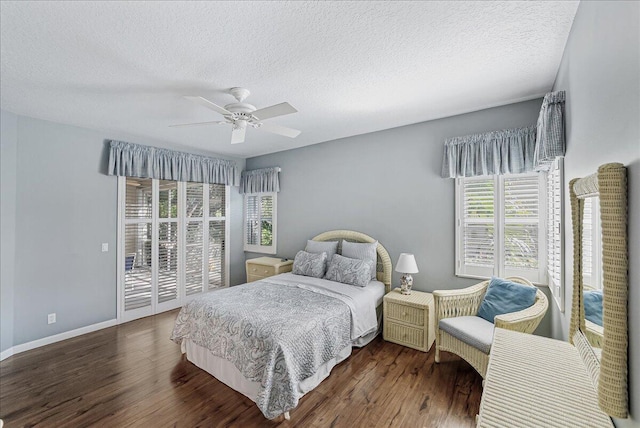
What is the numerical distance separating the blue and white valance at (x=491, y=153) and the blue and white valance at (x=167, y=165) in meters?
3.76

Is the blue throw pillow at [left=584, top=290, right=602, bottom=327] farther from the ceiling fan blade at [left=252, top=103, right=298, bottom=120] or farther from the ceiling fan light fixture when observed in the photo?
the ceiling fan light fixture

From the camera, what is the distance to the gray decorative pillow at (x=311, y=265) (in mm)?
3947

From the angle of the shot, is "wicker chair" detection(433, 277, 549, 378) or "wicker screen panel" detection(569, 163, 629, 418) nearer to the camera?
"wicker screen panel" detection(569, 163, 629, 418)

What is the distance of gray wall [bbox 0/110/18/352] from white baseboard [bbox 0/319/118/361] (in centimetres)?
7

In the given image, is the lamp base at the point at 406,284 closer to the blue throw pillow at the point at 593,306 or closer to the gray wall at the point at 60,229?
the blue throw pillow at the point at 593,306

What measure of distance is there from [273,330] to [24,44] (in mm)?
2620

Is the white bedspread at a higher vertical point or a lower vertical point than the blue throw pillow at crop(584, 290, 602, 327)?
lower

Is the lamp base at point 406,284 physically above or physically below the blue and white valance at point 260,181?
below

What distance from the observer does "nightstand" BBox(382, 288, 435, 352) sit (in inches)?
122

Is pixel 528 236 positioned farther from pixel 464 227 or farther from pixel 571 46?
pixel 571 46

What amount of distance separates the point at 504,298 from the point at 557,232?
2.58ft

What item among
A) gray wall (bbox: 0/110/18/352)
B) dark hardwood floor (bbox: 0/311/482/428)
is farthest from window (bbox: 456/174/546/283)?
gray wall (bbox: 0/110/18/352)

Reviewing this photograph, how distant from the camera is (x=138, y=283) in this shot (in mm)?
4273

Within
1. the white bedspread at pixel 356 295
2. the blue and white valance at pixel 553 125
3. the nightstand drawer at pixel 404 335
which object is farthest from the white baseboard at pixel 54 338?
the blue and white valance at pixel 553 125
